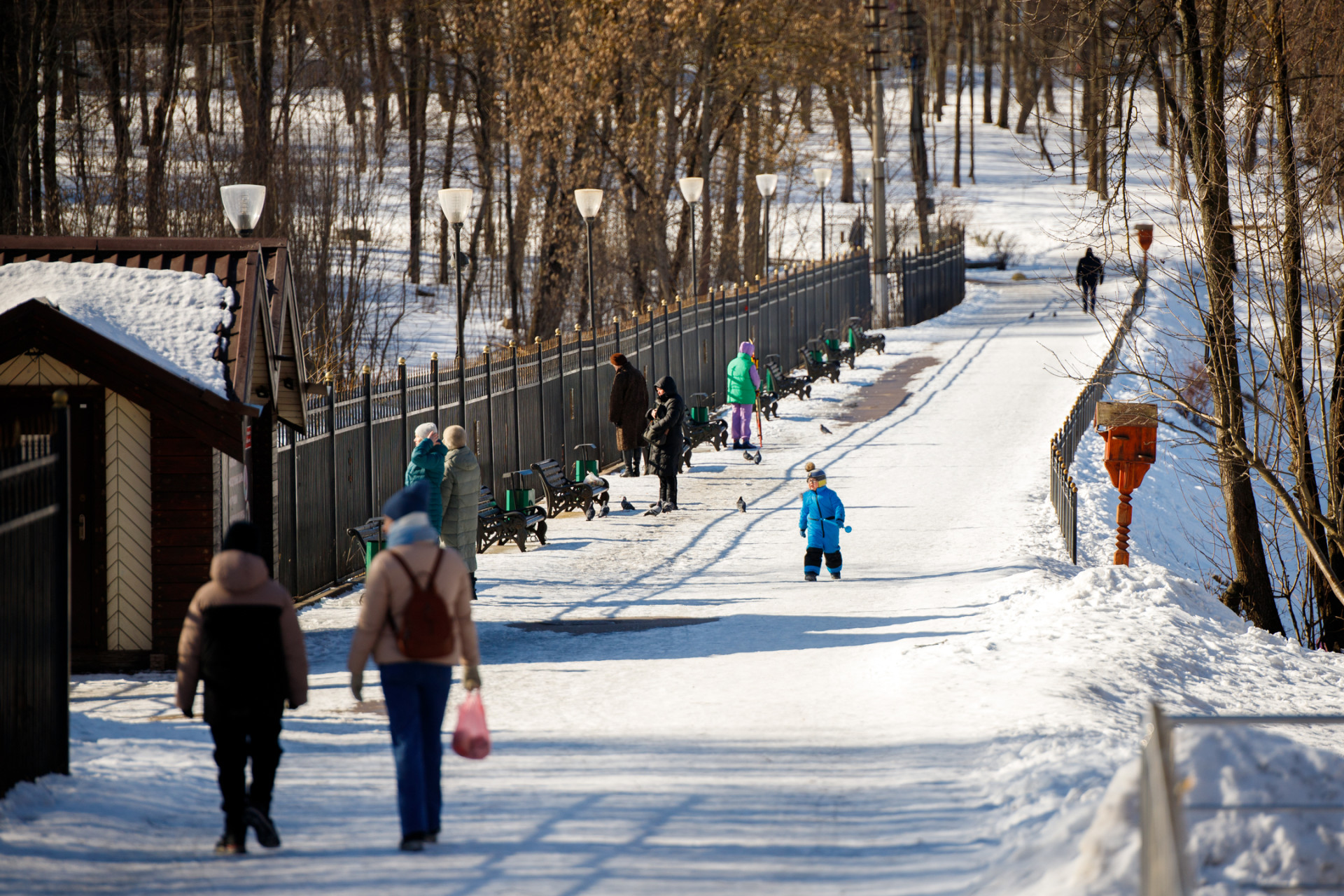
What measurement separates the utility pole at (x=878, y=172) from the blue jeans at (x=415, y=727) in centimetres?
3162

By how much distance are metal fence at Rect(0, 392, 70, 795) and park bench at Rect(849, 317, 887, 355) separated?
2591 centimetres

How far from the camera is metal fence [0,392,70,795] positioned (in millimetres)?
6793

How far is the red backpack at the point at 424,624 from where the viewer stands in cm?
610

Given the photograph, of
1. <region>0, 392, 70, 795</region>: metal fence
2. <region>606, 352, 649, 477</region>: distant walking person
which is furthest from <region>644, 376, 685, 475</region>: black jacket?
<region>0, 392, 70, 795</region>: metal fence

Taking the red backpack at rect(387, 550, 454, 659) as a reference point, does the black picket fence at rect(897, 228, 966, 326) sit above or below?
above

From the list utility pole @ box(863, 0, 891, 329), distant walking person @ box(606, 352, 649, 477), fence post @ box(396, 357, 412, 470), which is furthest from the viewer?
utility pole @ box(863, 0, 891, 329)

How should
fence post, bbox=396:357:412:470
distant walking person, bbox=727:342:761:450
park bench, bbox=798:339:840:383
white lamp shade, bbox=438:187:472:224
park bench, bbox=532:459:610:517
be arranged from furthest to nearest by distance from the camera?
park bench, bbox=798:339:840:383
distant walking person, bbox=727:342:761:450
white lamp shade, bbox=438:187:472:224
park bench, bbox=532:459:610:517
fence post, bbox=396:357:412:470

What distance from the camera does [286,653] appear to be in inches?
249

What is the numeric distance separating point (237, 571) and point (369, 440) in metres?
9.08

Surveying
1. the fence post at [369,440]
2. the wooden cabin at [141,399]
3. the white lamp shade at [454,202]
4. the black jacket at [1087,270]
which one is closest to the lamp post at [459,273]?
the white lamp shade at [454,202]

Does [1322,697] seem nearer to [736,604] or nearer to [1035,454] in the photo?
[736,604]

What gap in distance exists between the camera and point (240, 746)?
6.25 meters

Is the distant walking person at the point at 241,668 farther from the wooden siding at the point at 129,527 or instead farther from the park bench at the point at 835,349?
the park bench at the point at 835,349

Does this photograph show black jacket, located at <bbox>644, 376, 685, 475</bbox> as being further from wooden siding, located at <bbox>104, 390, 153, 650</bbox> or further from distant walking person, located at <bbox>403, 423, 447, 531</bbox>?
wooden siding, located at <bbox>104, 390, 153, 650</bbox>
